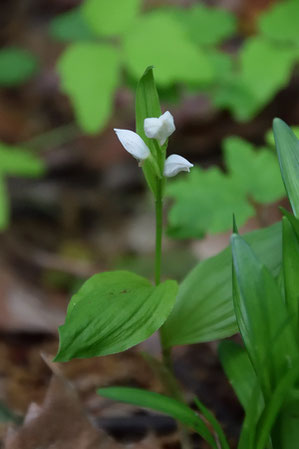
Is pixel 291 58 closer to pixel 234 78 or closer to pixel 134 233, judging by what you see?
pixel 234 78

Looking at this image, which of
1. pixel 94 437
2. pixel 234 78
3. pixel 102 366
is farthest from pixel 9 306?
pixel 234 78

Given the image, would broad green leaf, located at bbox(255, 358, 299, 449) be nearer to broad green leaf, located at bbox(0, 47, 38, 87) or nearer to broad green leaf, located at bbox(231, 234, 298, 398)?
broad green leaf, located at bbox(231, 234, 298, 398)

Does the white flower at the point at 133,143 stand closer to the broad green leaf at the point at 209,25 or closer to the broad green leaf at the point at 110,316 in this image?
the broad green leaf at the point at 110,316

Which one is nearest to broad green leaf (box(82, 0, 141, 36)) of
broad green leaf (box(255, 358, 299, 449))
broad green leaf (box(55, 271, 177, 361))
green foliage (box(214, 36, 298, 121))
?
green foliage (box(214, 36, 298, 121))

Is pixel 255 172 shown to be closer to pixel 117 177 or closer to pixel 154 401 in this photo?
pixel 154 401

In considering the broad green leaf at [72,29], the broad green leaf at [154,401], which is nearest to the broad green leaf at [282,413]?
the broad green leaf at [154,401]

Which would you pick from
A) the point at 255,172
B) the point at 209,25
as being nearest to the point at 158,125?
the point at 255,172

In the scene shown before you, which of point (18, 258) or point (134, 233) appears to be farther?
point (134, 233)
